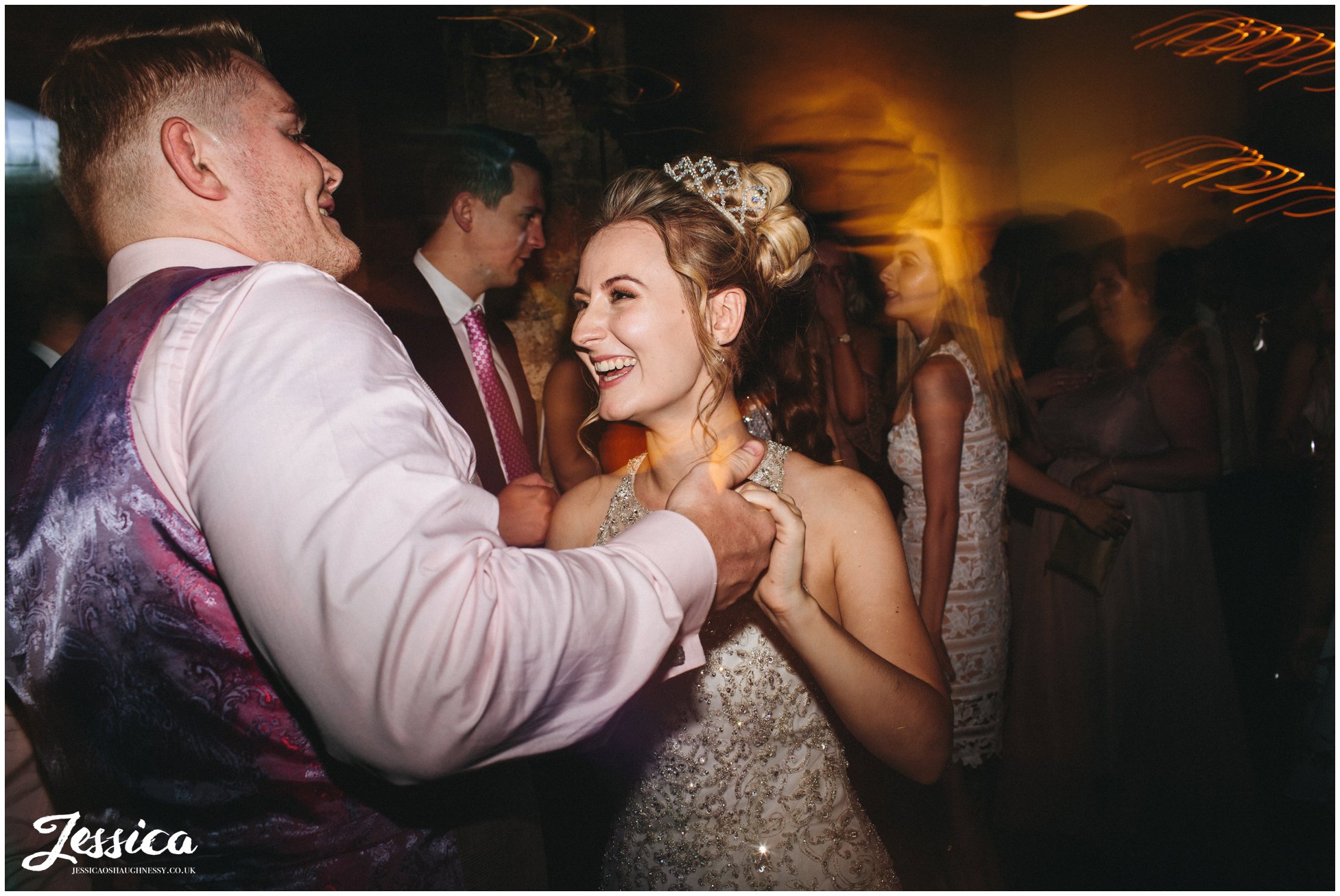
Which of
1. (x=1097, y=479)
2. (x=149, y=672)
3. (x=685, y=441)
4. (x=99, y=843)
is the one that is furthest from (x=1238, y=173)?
(x=99, y=843)

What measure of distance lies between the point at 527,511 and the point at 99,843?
74 cm

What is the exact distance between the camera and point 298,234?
874mm

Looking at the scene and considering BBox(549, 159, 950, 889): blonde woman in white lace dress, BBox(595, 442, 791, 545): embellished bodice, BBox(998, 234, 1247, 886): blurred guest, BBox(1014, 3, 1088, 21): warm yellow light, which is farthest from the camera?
BBox(998, 234, 1247, 886): blurred guest

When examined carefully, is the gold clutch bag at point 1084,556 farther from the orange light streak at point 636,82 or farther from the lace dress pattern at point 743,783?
the orange light streak at point 636,82

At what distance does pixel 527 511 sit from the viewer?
1.28 meters

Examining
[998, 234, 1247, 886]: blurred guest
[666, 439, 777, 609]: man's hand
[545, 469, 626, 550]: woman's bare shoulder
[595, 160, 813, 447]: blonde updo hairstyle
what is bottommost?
[998, 234, 1247, 886]: blurred guest

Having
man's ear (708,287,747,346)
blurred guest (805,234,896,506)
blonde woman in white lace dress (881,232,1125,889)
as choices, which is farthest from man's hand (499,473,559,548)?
blonde woman in white lace dress (881,232,1125,889)

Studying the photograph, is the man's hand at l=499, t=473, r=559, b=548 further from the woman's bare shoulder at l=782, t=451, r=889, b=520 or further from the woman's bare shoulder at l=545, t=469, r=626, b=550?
the woman's bare shoulder at l=782, t=451, r=889, b=520

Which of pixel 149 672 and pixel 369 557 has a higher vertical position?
pixel 369 557

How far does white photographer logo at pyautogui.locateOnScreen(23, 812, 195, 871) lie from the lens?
2.61ft

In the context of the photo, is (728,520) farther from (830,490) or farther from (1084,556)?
(1084,556)

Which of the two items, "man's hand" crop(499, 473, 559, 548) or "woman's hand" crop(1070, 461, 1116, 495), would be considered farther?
"woman's hand" crop(1070, 461, 1116, 495)

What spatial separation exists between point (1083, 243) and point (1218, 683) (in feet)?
4.96

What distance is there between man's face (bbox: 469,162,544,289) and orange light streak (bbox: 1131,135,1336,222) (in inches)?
79.0
